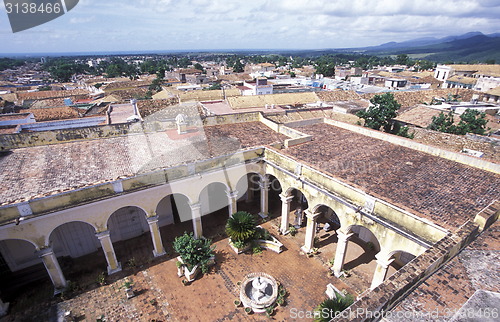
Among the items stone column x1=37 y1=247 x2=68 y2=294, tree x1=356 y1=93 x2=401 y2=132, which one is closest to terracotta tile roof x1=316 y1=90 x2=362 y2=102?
tree x1=356 y1=93 x2=401 y2=132

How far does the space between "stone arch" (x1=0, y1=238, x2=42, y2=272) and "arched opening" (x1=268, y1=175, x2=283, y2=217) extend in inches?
579

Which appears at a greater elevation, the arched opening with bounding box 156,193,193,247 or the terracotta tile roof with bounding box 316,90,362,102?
the terracotta tile roof with bounding box 316,90,362,102

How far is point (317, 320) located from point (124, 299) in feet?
30.8

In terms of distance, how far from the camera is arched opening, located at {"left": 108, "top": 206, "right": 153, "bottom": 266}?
16.1m

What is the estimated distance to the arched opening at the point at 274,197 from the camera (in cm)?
2007

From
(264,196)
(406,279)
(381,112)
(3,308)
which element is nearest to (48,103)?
(3,308)

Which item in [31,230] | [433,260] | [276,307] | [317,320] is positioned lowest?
[276,307]

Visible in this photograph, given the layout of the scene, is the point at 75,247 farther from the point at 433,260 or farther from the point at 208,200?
the point at 433,260

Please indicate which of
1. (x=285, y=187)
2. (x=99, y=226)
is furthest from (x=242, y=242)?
(x=99, y=226)

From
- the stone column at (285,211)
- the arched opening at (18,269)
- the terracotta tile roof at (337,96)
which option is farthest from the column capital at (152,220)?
the terracotta tile roof at (337,96)

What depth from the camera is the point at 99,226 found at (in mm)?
13523

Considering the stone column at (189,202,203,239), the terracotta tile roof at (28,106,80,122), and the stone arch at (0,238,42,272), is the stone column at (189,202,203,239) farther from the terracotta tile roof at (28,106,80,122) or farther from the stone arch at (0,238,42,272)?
the terracotta tile roof at (28,106,80,122)

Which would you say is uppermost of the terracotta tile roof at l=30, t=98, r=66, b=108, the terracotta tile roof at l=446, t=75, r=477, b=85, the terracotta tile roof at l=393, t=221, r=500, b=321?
the terracotta tile roof at l=393, t=221, r=500, b=321

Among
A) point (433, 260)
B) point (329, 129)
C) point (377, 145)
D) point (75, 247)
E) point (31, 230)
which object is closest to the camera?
point (433, 260)
